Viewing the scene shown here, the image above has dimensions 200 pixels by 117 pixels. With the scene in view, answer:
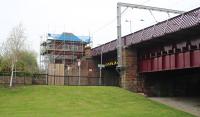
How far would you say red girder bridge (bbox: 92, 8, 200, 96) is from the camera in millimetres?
32281

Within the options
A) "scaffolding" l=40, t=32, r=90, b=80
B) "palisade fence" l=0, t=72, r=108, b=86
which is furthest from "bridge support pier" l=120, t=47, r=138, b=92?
"scaffolding" l=40, t=32, r=90, b=80

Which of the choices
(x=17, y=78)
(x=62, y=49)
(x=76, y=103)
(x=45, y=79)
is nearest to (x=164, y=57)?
(x=76, y=103)

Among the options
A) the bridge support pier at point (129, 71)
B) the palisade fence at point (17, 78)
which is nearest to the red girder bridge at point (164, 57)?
the bridge support pier at point (129, 71)

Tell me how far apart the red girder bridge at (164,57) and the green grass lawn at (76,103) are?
3551mm

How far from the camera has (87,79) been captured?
5456 centimetres

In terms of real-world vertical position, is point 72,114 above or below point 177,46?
below

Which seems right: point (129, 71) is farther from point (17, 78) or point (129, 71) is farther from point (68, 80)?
point (17, 78)

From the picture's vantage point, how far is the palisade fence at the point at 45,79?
1879 inches

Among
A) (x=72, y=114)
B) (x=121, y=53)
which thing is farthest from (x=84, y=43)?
(x=72, y=114)

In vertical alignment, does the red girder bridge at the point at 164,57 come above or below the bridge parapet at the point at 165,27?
below

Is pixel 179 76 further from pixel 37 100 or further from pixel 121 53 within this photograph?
pixel 37 100

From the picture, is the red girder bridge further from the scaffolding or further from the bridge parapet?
the scaffolding

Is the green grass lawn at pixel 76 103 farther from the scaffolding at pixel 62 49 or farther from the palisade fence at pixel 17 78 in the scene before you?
the scaffolding at pixel 62 49

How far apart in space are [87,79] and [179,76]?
1413cm
